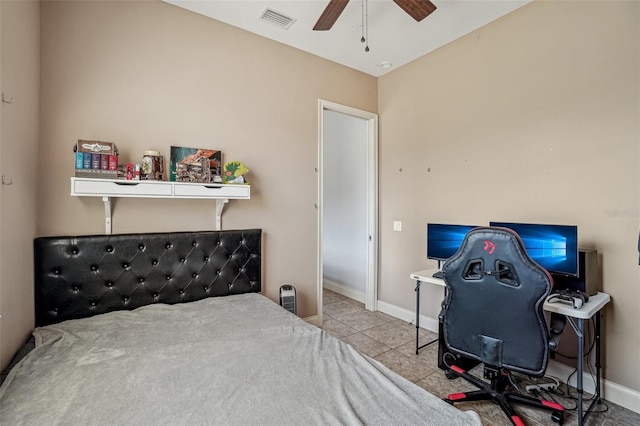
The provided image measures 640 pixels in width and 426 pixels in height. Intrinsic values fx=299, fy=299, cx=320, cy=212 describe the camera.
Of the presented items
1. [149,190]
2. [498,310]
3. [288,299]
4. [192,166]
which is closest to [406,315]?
[288,299]

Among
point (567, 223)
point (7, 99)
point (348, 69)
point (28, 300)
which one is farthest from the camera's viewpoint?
point (348, 69)

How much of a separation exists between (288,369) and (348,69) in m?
3.33

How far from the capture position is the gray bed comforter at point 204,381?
1.06 meters

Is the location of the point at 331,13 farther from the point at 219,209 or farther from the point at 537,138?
the point at 537,138

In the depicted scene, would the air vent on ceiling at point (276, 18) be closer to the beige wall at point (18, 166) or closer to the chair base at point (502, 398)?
the beige wall at point (18, 166)

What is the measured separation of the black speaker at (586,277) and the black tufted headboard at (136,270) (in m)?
2.45

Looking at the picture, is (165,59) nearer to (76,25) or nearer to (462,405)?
(76,25)

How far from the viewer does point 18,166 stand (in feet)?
5.42

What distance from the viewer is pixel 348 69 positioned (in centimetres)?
358

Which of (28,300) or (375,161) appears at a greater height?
(375,161)

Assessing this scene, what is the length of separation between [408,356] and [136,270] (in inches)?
93.5

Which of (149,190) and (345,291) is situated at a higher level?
(149,190)

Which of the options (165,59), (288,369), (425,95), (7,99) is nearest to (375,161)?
(425,95)

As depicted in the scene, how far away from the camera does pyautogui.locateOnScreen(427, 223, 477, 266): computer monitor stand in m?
2.75
